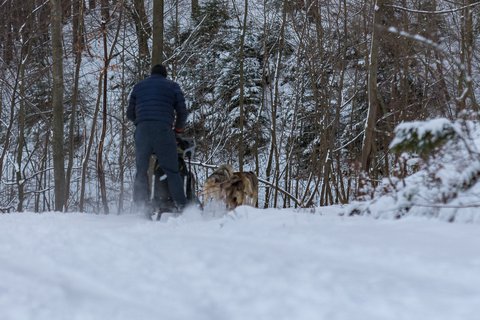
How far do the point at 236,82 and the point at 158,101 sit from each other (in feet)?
38.9

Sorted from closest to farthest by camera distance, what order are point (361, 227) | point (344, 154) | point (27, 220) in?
point (361, 227) → point (27, 220) → point (344, 154)

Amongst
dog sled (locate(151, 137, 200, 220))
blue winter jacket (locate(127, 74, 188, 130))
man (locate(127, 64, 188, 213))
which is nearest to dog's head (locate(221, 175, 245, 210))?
dog sled (locate(151, 137, 200, 220))

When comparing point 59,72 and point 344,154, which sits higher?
point 59,72

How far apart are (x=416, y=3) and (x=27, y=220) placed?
12123 millimetres

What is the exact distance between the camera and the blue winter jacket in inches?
247

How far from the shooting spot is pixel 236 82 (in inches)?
706

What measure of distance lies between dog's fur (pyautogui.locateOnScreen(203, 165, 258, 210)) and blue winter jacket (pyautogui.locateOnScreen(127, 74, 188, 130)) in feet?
6.34

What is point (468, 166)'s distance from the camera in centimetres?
404

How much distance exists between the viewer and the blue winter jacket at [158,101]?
247 inches

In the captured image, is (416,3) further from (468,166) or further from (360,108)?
(468,166)

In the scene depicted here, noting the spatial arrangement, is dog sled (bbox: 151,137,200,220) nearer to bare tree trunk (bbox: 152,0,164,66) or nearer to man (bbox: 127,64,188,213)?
man (bbox: 127,64,188,213)

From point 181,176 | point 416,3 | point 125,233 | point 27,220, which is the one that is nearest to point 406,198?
point 125,233

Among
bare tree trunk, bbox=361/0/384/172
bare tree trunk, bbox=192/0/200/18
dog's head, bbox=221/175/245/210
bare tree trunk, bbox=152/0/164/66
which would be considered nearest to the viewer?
dog's head, bbox=221/175/245/210

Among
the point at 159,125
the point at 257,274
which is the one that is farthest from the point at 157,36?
the point at 257,274
